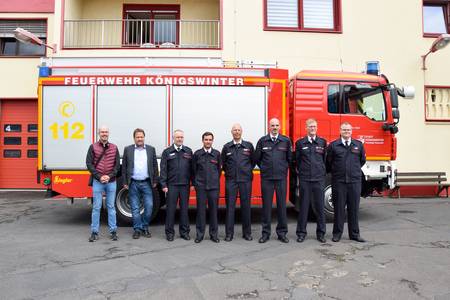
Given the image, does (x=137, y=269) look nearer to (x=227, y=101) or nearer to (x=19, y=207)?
(x=227, y=101)

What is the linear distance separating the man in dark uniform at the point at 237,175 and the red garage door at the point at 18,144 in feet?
30.2

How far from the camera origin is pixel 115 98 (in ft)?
24.1

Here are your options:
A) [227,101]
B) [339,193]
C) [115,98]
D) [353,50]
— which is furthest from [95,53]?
[339,193]

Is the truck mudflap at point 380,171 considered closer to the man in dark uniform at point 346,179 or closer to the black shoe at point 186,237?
the man in dark uniform at point 346,179

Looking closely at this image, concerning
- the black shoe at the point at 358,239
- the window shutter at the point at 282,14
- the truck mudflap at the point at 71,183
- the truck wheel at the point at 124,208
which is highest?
the window shutter at the point at 282,14

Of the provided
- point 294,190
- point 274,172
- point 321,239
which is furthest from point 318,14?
point 321,239

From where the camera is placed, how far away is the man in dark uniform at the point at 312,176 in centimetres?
637

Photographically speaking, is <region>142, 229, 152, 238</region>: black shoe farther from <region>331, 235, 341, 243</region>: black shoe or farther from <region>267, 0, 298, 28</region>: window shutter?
<region>267, 0, 298, 28</region>: window shutter

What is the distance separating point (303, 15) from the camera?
12914 millimetres

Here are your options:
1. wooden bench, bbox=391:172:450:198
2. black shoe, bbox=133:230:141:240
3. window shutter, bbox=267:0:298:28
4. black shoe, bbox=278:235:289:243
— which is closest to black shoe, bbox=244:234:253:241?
black shoe, bbox=278:235:289:243

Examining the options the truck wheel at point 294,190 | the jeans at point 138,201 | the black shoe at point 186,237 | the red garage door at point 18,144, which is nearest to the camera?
the black shoe at point 186,237

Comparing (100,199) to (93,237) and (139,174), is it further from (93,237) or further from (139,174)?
(139,174)

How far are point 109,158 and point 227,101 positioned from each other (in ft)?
7.57

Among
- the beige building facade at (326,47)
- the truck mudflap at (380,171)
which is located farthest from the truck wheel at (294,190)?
the beige building facade at (326,47)
